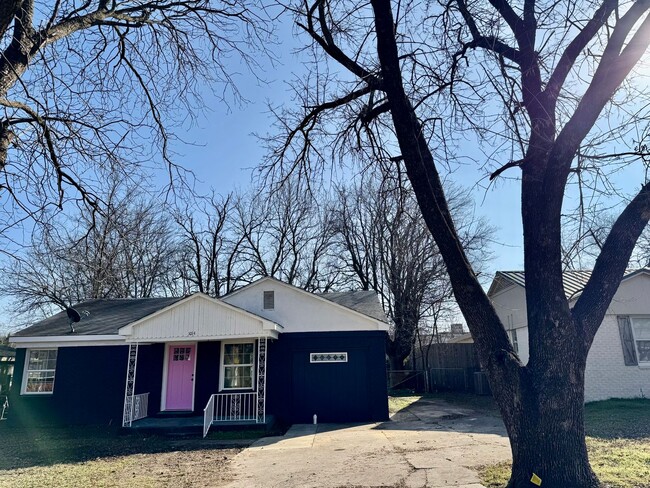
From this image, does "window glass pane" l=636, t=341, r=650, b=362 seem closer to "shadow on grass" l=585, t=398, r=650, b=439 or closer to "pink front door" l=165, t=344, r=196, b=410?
"shadow on grass" l=585, t=398, r=650, b=439

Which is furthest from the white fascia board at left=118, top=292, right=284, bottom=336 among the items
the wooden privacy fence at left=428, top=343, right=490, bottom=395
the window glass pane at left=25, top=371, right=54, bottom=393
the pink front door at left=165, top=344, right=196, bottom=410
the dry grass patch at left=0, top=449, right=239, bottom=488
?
the wooden privacy fence at left=428, top=343, right=490, bottom=395

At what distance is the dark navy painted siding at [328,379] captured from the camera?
12922 millimetres

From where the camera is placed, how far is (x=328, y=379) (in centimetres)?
1316

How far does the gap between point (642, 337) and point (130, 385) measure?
52.4ft

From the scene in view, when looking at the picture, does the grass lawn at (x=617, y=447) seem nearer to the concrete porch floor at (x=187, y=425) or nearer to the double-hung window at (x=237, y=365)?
the concrete porch floor at (x=187, y=425)

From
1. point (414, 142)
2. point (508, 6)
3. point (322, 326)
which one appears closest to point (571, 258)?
point (414, 142)

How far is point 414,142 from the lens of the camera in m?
5.22

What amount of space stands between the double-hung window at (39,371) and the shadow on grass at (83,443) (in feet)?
3.86

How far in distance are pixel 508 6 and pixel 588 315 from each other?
3.84m

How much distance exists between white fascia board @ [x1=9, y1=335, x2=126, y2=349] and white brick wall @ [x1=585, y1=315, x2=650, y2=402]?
14.5 metres

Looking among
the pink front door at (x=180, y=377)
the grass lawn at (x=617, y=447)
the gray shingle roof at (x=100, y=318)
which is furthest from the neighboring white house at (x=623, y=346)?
the gray shingle roof at (x=100, y=318)

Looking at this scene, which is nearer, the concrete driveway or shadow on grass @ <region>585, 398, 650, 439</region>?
the concrete driveway

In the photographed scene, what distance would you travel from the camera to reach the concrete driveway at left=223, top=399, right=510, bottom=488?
6280 mm

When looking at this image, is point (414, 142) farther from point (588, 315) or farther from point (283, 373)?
point (283, 373)
